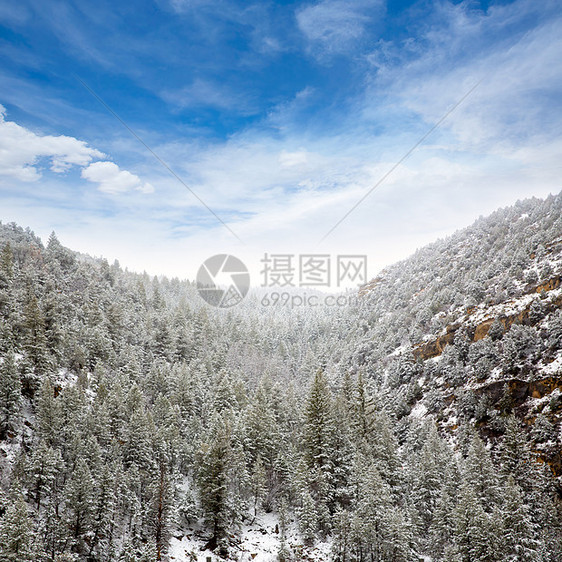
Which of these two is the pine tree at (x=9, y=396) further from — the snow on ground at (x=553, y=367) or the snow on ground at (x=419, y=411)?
the snow on ground at (x=553, y=367)

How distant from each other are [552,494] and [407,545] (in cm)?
1666

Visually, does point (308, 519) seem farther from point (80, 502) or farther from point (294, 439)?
point (80, 502)

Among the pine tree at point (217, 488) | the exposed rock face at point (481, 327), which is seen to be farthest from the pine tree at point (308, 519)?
the exposed rock face at point (481, 327)

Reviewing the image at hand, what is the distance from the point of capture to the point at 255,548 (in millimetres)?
33344

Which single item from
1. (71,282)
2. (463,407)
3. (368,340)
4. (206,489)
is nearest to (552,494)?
(463,407)

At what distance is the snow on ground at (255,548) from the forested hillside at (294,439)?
0.66ft

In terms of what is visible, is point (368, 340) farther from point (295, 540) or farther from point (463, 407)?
point (295, 540)

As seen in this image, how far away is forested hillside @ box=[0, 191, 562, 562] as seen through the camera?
1118 inches

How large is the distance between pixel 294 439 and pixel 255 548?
616 inches

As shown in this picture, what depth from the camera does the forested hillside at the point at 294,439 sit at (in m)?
28.4

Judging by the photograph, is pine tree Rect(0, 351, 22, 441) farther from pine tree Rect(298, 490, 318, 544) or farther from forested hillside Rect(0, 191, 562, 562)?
pine tree Rect(298, 490, 318, 544)

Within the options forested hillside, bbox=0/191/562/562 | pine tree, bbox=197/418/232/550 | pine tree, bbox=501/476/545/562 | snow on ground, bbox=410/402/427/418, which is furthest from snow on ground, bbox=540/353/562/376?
pine tree, bbox=197/418/232/550

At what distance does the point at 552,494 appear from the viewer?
32.5 m

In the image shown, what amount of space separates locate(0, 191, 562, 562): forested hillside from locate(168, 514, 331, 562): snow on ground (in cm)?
20
